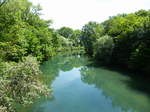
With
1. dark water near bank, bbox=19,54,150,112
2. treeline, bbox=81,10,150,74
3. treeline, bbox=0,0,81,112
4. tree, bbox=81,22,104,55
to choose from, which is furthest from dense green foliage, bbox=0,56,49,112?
tree, bbox=81,22,104,55

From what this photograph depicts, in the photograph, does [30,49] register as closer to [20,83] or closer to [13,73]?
A: [13,73]

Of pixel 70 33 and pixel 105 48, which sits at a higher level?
pixel 70 33

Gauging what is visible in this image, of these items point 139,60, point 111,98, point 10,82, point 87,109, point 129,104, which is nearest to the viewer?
point 10,82

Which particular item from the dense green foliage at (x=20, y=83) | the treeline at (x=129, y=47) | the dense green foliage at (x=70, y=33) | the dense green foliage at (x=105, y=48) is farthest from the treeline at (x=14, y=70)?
the dense green foliage at (x=70, y=33)

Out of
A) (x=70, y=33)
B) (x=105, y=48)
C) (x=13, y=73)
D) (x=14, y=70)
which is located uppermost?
(x=70, y=33)

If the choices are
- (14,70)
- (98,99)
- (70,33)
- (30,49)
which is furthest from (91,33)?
(14,70)

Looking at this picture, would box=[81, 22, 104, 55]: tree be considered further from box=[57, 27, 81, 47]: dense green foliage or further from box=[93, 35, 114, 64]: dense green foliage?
box=[57, 27, 81, 47]: dense green foliage

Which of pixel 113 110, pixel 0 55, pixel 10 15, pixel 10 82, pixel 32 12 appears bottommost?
pixel 113 110

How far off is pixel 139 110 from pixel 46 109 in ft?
17.5

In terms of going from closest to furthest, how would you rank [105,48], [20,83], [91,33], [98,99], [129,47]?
[20,83] < [98,99] < [129,47] < [105,48] < [91,33]

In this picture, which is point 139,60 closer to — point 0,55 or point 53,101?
point 53,101

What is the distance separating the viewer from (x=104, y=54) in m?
27.0

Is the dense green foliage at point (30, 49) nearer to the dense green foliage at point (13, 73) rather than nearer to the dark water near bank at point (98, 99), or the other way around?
the dense green foliage at point (13, 73)

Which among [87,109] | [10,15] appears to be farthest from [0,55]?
[87,109]
